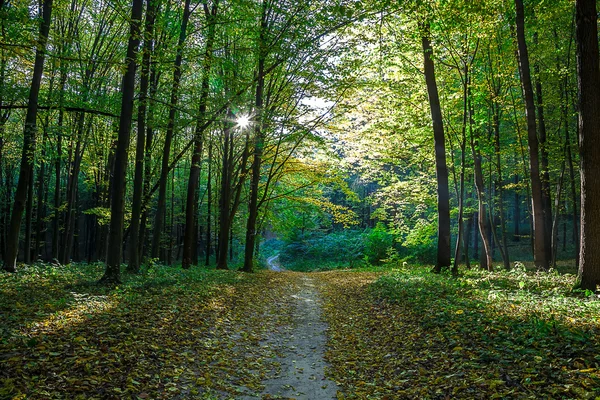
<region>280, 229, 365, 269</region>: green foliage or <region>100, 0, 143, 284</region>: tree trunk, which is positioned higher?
<region>100, 0, 143, 284</region>: tree trunk

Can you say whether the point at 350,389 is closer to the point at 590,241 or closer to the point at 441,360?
the point at 441,360

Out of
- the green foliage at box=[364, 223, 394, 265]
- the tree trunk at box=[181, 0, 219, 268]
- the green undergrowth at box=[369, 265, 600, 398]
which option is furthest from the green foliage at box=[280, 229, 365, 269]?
the green undergrowth at box=[369, 265, 600, 398]

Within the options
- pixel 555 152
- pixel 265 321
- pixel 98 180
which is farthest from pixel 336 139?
pixel 98 180

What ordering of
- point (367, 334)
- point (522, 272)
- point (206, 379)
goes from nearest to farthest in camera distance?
point (206, 379)
point (367, 334)
point (522, 272)

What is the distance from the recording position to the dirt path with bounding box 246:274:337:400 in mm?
5008

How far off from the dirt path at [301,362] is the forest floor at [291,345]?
3 cm

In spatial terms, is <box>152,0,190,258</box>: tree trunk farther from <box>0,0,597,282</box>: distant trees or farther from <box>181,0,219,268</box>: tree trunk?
<box>181,0,219,268</box>: tree trunk

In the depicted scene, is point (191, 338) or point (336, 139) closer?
point (191, 338)

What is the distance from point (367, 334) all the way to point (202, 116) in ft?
22.8

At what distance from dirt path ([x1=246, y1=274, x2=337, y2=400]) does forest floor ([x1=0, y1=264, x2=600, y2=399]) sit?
30 millimetres

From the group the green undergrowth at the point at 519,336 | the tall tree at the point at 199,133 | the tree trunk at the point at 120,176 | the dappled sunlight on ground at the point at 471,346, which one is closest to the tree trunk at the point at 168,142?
the tall tree at the point at 199,133

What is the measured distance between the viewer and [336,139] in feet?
66.6

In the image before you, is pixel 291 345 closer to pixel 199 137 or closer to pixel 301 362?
pixel 301 362

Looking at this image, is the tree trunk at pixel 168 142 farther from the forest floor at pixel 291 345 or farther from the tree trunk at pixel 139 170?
the forest floor at pixel 291 345
